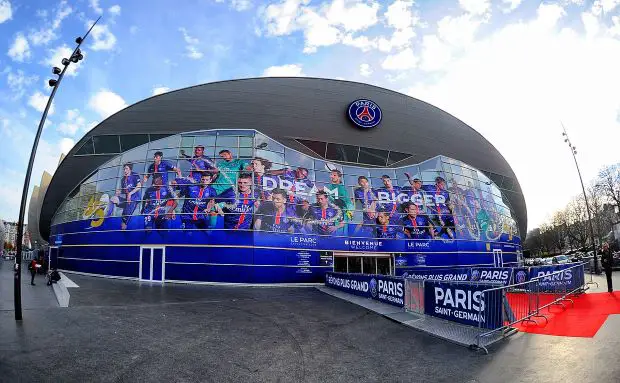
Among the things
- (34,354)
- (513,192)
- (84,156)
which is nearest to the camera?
(34,354)

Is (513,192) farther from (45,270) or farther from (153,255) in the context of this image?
(45,270)

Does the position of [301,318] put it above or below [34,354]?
below

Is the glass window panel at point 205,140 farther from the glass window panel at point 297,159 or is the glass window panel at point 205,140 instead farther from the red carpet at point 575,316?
A: the red carpet at point 575,316

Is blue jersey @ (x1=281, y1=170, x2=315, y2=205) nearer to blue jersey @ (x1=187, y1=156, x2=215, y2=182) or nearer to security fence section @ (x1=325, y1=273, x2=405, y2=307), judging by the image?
blue jersey @ (x1=187, y1=156, x2=215, y2=182)

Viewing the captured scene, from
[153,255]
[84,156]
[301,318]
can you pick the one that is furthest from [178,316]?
[84,156]

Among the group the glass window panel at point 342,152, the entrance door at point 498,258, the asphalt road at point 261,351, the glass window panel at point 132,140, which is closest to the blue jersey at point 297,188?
the glass window panel at point 342,152

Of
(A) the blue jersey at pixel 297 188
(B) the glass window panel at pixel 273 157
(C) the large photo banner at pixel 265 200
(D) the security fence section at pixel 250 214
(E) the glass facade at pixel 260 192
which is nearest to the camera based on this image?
(D) the security fence section at pixel 250 214

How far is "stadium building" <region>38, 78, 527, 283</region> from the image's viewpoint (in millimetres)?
22953

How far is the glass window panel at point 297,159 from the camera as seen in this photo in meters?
26.2

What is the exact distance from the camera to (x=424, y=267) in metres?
26.6

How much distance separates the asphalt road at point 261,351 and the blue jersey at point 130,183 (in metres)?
13.7

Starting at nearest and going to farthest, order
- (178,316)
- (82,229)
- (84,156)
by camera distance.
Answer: (178,316), (82,229), (84,156)

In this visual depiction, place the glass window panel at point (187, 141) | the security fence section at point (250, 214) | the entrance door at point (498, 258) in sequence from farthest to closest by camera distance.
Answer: the entrance door at point (498, 258) < the glass window panel at point (187, 141) < the security fence section at point (250, 214)

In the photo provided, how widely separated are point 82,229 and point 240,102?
51.4ft
